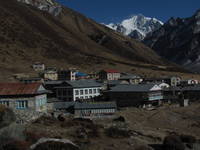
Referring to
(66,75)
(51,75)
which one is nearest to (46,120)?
(66,75)

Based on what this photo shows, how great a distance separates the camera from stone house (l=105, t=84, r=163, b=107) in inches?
2945

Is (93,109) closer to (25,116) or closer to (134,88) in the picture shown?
(25,116)

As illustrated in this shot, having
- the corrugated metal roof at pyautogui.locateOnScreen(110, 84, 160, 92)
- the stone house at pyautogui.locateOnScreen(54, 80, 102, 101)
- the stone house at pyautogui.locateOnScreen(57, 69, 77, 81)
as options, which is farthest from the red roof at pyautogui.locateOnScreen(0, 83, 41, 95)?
the stone house at pyautogui.locateOnScreen(57, 69, 77, 81)

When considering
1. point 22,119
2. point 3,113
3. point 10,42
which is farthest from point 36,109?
point 10,42

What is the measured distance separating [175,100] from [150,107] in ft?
34.4

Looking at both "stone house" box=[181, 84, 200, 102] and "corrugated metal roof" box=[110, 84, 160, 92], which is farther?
"stone house" box=[181, 84, 200, 102]

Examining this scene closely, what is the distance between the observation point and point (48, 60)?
526 ft

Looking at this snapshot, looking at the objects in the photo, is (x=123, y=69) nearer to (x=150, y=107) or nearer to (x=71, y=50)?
(x=71, y=50)

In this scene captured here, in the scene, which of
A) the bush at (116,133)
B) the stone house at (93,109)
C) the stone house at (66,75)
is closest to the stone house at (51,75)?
the stone house at (66,75)

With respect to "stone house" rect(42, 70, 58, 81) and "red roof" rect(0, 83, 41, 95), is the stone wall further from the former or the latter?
"stone house" rect(42, 70, 58, 81)

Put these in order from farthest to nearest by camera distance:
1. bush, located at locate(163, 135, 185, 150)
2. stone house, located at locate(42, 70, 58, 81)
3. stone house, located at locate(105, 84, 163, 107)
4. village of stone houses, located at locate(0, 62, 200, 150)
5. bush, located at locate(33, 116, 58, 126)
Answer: stone house, located at locate(42, 70, 58, 81)
stone house, located at locate(105, 84, 163, 107)
bush, located at locate(33, 116, 58, 126)
village of stone houses, located at locate(0, 62, 200, 150)
bush, located at locate(163, 135, 185, 150)

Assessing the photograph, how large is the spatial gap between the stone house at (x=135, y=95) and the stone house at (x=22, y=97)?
2635 centimetres

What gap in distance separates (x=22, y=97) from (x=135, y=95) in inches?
1165

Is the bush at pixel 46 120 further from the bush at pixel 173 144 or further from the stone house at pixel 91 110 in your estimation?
the bush at pixel 173 144
